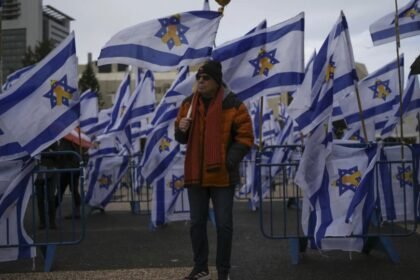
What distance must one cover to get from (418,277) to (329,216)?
3.42 feet

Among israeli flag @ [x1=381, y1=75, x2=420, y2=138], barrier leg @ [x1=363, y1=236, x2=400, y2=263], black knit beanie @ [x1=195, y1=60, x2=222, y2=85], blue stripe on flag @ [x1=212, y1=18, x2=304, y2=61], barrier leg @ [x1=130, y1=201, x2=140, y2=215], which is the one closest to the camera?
black knit beanie @ [x1=195, y1=60, x2=222, y2=85]

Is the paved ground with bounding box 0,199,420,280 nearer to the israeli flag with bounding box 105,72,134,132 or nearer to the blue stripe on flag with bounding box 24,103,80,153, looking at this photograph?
the blue stripe on flag with bounding box 24,103,80,153

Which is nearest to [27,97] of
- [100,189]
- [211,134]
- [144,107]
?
[211,134]

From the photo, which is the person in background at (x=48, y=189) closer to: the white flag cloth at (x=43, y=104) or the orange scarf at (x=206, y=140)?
the white flag cloth at (x=43, y=104)

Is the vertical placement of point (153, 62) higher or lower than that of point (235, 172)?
higher

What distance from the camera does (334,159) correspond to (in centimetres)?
642

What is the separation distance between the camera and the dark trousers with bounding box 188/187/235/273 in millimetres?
5250

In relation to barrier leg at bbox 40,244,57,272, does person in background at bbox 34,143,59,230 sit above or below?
above

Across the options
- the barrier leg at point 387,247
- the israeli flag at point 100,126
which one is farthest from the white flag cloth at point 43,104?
the israeli flag at point 100,126

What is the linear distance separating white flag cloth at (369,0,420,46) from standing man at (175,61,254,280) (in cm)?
487

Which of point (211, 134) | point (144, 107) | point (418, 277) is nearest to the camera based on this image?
point (211, 134)

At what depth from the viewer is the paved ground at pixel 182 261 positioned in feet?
19.2

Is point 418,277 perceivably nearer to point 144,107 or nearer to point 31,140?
point 31,140

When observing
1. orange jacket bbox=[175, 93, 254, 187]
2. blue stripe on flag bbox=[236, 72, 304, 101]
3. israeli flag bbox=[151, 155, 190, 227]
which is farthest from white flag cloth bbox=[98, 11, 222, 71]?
israeli flag bbox=[151, 155, 190, 227]
